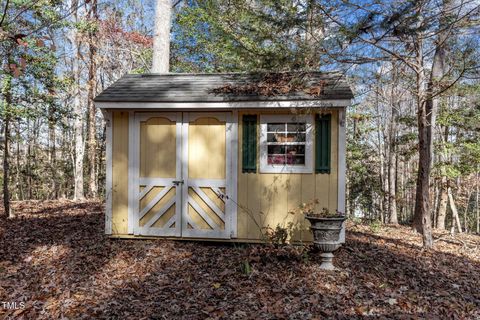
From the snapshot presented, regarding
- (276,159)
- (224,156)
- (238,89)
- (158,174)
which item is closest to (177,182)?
(158,174)

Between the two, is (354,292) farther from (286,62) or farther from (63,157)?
(63,157)

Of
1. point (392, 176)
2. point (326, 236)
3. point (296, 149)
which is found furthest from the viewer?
point (392, 176)

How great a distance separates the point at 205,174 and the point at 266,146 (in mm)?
1110

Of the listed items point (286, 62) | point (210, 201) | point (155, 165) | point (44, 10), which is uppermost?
point (44, 10)

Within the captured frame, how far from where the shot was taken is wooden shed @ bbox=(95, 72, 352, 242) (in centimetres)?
546

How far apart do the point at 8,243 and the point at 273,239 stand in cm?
442

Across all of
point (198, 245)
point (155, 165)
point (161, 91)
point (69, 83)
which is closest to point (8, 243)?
point (155, 165)

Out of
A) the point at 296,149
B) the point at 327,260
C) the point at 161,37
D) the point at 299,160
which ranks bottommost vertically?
the point at 327,260

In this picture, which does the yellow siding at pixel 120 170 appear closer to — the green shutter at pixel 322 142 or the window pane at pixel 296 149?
the window pane at pixel 296 149

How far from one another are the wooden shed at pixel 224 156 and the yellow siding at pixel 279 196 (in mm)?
16

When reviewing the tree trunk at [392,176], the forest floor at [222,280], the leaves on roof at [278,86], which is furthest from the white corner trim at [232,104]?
the tree trunk at [392,176]

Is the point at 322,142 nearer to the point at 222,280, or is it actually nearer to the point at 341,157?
the point at 341,157

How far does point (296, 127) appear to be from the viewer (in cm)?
558

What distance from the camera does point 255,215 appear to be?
564 cm
